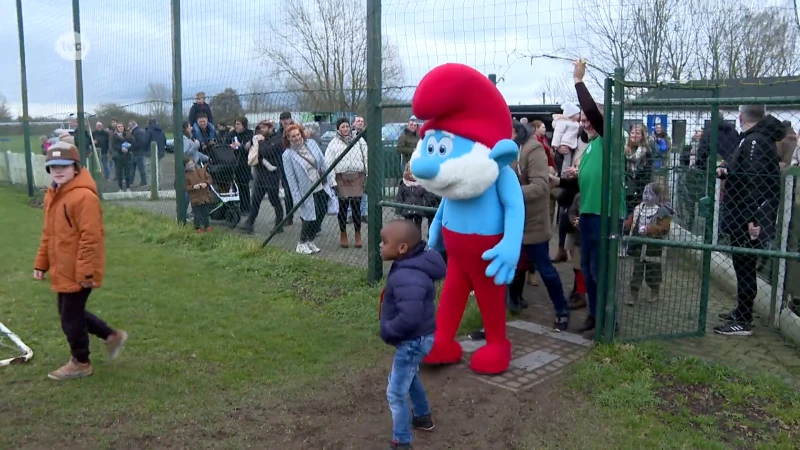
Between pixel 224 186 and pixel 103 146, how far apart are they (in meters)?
6.03

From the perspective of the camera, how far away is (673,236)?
573cm

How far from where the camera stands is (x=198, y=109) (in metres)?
9.95

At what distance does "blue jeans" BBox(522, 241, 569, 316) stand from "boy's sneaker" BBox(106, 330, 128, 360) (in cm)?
308

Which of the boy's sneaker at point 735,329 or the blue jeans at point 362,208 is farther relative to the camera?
the blue jeans at point 362,208

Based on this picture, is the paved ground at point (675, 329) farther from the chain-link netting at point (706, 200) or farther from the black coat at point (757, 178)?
the black coat at point (757, 178)

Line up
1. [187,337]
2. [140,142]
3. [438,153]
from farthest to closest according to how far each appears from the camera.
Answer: [140,142] < [187,337] < [438,153]

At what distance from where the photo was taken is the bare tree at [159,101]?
392 inches

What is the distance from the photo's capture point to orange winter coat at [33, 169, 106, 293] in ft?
14.2

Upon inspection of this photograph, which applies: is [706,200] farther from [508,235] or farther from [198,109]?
[198,109]

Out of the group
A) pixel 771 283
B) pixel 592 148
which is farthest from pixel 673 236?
Result: pixel 592 148

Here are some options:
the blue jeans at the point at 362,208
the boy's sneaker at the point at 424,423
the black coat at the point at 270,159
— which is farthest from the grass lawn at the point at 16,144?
the boy's sneaker at the point at 424,423

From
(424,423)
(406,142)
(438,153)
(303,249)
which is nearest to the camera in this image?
(424,423)

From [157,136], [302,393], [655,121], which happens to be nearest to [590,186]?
[655,121]

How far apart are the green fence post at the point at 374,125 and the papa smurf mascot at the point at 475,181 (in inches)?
77.6
